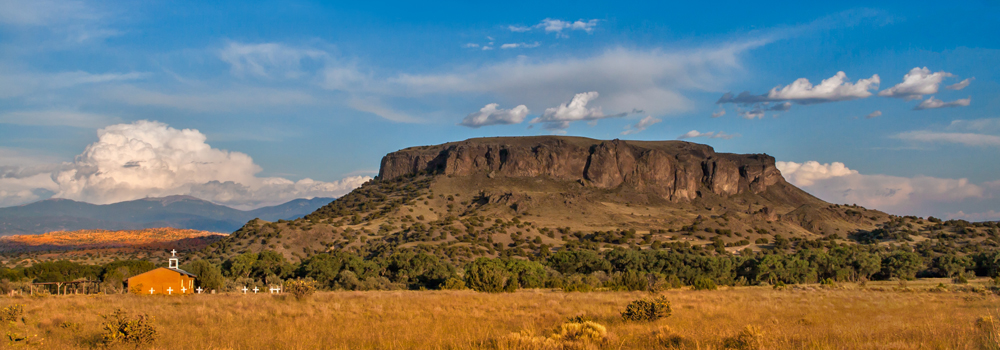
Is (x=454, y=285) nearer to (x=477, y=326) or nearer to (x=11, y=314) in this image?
(x=477, y=326)

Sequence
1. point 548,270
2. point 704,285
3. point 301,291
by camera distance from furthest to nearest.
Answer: point 548,270
point 704,285
point 301,291

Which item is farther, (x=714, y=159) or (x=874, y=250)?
(x=714, y=159)

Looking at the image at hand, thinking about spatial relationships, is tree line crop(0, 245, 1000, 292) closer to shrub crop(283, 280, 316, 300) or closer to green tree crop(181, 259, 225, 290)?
green tree crop(181, 259, 225, 290)

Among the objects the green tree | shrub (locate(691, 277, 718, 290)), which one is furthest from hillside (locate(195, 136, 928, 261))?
shrub (locate(691, 277, 718, 290))

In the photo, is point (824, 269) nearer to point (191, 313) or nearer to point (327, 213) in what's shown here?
point (191, 313)

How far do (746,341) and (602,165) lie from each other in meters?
133

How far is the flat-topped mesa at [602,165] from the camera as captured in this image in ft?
454

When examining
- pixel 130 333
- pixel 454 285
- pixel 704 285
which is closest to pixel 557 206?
pixel 704 285

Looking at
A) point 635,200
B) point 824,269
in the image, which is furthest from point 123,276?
point 635,200

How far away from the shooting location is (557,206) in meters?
113

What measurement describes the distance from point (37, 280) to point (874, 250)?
96.7m

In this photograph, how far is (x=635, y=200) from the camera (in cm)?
13075

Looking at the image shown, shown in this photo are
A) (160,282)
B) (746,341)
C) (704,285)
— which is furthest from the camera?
(704,285)

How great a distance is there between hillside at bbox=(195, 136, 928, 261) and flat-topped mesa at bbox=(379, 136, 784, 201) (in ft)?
1.14
